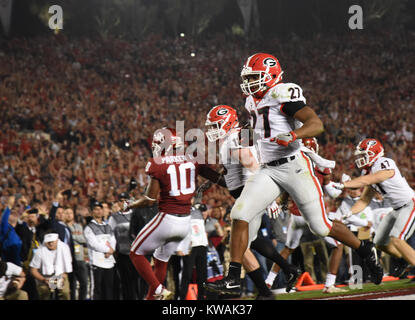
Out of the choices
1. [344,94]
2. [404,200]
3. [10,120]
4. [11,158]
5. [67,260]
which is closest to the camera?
[404,200]

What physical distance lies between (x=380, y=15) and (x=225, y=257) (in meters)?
18.1

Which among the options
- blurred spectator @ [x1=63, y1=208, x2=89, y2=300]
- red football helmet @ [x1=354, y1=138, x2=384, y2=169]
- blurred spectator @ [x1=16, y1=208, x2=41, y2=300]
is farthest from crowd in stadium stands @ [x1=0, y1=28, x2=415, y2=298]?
red football helmet @ [x1=354, y1=138, x2=384, y2=169]

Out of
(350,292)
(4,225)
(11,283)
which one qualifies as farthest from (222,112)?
(4,225)

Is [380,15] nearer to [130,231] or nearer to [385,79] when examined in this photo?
[385,79]

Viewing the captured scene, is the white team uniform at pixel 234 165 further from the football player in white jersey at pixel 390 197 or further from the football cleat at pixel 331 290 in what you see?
the football cleat at pixel 331 290

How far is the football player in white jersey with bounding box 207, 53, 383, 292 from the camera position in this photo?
178 inches

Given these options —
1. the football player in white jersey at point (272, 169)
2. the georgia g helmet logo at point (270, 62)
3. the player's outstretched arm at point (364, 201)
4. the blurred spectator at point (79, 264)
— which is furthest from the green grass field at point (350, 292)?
the blurred spectator at point (79, 264)

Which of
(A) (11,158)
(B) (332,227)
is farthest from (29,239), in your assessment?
(A) (11,158)

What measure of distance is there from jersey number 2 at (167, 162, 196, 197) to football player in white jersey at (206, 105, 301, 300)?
34cm

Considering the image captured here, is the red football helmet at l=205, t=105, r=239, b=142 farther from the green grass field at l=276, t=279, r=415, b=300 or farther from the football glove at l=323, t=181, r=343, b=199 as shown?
the green grass field at l=276, t=279, r=415, b=300

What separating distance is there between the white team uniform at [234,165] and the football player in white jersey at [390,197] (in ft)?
4.46

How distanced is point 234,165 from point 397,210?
217cm

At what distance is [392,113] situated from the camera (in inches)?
671

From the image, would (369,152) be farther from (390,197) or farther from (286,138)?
(286,138)
